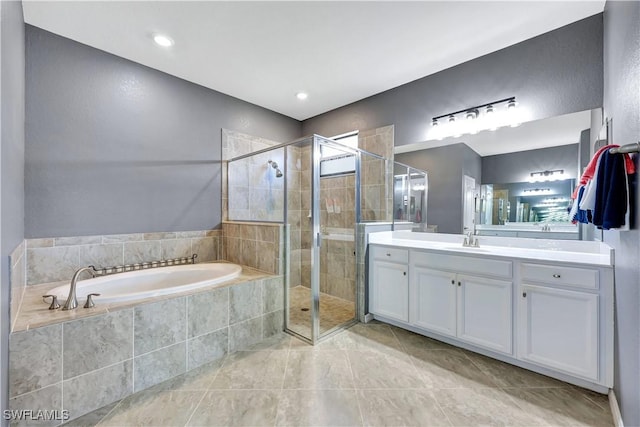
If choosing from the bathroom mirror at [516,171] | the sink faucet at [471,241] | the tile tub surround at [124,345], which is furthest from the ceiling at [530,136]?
the tile tub surround at [124,345]

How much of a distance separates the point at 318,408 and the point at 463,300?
135 centimetres

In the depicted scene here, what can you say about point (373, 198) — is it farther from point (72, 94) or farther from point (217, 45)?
point (72, 94)

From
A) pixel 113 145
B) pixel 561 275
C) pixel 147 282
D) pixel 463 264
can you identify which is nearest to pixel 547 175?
pixel 561 275

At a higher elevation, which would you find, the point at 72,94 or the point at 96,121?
the point at 72,94

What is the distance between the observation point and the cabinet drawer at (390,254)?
2.40 metres

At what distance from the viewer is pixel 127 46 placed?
7.41 ft

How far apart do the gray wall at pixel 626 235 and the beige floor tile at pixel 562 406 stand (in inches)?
6.4

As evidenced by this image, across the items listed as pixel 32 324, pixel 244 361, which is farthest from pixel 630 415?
pixel 32 324

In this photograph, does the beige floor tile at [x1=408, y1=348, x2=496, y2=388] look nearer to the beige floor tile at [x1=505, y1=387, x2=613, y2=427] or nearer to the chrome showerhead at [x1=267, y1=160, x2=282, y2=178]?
the beige floor tile at [x1=505, y1=387, x2=613, y2=427]

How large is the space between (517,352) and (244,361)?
1981mm

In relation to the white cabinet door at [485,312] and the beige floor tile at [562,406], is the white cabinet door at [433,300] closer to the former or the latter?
the white cabinet door at [485,312]

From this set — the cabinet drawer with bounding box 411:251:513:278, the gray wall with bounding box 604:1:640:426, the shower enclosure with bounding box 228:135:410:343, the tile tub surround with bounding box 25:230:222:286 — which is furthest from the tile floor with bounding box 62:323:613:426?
the tile tub surround with bounding box 25:230:222:286

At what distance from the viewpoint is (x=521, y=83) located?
2.19m

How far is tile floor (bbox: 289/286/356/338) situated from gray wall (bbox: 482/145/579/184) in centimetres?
196
